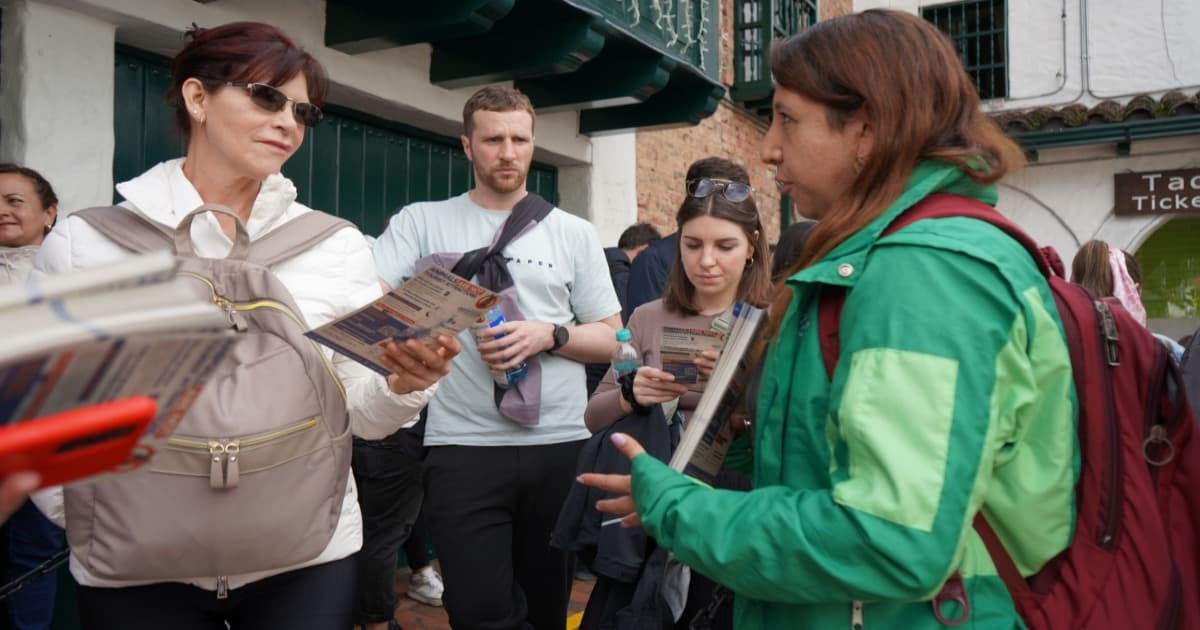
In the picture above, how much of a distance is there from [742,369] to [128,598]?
131cm

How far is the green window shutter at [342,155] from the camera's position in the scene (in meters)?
4.12

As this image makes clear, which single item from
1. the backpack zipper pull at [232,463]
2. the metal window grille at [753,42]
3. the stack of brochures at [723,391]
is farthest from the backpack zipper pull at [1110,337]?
the metal window grille at [753,42]

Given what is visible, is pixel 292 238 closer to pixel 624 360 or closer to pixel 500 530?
pixel 624 360

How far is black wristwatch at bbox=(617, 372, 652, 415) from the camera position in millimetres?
2605

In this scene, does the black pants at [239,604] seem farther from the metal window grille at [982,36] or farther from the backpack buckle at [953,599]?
the metal window grille at [982,36]

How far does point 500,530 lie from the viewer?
9.71 ft

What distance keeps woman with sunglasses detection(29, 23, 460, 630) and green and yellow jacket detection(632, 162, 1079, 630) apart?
0.85 metres

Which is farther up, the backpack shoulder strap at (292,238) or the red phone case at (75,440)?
the backpack shoulder strap at (292,238)

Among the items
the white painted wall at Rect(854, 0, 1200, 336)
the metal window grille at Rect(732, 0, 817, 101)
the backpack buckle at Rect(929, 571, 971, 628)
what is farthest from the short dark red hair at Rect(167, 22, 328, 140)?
the white painted wall at Rect(854, 0, 1200, 336)

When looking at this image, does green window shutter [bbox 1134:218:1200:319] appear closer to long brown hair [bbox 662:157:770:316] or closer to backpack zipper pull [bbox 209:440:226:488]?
long brown hair [bbox 662:157:770:316]

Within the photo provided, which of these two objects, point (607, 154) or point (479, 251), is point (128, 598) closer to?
point (479, 251)

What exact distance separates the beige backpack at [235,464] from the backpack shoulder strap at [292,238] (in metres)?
0.01

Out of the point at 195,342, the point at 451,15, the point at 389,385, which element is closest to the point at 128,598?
the point at 389,385

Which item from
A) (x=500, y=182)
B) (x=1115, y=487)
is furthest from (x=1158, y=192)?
(x=1115, y=487)
